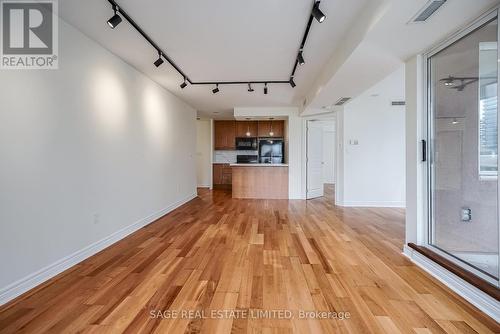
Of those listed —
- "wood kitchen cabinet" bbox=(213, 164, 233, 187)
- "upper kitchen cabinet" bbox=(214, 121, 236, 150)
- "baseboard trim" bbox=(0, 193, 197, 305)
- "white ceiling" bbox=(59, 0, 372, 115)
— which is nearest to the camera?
"baseboard trim" bbox=(0, 193, 197, 305)

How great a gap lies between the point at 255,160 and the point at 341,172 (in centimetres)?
373

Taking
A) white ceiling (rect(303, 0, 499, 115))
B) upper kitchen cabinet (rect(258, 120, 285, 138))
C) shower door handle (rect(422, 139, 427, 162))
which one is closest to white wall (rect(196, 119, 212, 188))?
upper kitchen cabinet (rect(258, 120, 285, 138))

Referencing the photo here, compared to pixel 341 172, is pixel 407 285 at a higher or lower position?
lower

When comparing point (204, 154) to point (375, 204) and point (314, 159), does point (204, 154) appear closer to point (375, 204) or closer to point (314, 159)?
point (314, 159)

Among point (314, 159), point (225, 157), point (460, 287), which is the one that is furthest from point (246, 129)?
point (460, 287)

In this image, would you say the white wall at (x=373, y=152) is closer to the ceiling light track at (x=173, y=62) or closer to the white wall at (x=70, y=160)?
the ceiling light track at (x=173, y=62)

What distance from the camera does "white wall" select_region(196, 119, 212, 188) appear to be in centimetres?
904

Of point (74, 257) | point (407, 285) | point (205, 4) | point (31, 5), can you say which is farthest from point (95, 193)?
point (407, 285)

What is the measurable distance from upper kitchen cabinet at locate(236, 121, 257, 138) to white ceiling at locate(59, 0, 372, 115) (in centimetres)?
441

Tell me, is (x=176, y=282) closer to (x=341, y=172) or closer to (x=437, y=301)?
(x=437, y=301)

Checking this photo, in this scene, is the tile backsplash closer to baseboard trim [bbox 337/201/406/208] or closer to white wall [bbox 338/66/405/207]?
white wall [bbox 338/66/405/207]

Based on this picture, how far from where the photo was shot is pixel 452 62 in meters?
2.40

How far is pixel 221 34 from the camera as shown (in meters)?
2.83

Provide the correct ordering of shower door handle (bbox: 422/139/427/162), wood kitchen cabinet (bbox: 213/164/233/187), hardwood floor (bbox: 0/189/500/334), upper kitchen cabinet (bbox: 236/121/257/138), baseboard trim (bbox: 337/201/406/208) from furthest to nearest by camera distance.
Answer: wood kitchen cabinet (bbox: 213/164/233/187) → upper kitchen cabinet (bbox: 236/121/257/138) → baseboard trim (bbox: 337/201/406/208) → shower door handle (bbox: 422/139/427/162) → hardwood floor (bbox: 0/189/500/334)
